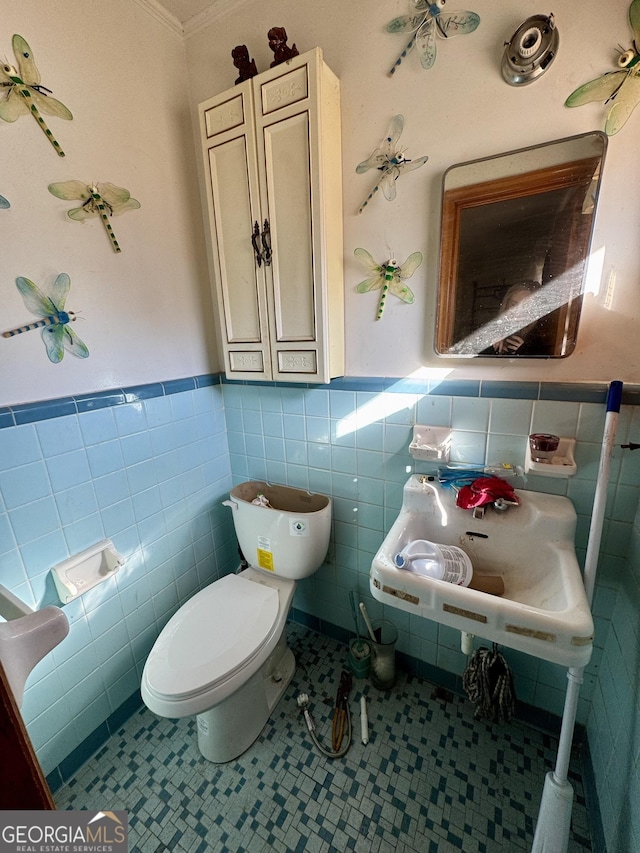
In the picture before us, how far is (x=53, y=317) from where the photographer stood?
3.15ft

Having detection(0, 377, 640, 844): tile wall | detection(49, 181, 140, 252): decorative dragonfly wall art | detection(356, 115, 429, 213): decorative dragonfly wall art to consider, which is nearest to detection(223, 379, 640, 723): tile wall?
detection(0, 377, 640, 844): tile wall

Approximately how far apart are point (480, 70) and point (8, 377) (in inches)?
56.7

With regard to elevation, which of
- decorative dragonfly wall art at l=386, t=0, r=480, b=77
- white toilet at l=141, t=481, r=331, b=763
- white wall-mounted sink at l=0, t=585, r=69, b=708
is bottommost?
white toilet at l=141, t=481, r=331, b=763

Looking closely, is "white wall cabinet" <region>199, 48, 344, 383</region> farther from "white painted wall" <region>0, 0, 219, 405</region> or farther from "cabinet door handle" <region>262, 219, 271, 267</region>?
"white painted wall" <region>0, 0, 219, 405</region>

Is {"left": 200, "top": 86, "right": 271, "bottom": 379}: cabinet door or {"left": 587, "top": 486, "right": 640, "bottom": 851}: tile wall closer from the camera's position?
{"left": 587, "top": 486, "right": 640, "bottom": 851}: tile wall

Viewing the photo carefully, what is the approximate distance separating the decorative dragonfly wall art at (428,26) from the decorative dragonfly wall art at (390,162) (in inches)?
5.5

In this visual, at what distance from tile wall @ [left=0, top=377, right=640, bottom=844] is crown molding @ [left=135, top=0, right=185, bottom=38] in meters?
1.19

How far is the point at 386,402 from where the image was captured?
1141mm

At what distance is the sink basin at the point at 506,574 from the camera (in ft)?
2.18

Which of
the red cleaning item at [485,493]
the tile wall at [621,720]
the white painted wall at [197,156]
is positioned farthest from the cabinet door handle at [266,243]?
the tile wall at [621,720]

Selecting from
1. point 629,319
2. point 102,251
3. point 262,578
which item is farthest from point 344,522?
point 102,251

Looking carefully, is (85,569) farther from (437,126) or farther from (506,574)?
(437,126)

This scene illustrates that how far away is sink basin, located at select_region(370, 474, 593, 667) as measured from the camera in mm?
664

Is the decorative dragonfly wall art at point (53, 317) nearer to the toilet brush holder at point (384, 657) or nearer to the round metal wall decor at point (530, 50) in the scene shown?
the round metal wall decor at point (530, 50)
